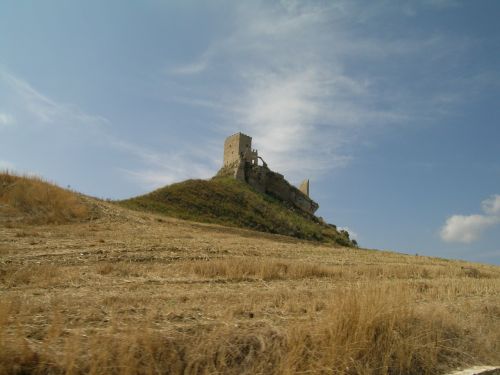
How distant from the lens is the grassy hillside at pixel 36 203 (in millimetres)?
21250

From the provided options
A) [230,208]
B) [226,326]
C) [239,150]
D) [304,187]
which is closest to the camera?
[226,326]

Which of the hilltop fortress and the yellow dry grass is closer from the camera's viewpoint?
the yellow dry grass

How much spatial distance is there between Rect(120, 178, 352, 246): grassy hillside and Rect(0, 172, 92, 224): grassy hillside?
1084 cm

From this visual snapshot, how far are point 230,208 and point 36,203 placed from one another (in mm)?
22852

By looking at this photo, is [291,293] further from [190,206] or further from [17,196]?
[190,206]

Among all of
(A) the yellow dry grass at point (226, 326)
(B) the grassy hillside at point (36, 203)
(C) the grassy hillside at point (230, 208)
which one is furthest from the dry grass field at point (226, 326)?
(C) the grassy hillside at point (230, 208)

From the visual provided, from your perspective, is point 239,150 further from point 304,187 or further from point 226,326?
point 226,326

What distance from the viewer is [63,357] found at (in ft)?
13.1

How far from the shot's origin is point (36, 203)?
23094 millimetres

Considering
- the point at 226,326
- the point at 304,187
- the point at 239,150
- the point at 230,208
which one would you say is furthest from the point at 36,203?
the point at 304,187

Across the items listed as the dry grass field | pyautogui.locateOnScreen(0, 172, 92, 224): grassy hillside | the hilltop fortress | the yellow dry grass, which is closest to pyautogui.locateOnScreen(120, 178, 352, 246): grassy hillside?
the hilltop fortress

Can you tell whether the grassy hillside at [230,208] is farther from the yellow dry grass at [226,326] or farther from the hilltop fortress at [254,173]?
the yellow dry grass at [226,326]

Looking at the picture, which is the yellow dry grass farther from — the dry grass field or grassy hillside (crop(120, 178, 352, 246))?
grassy hillside (crop(120, 178, 352, 246))

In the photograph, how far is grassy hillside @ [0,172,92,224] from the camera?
21250 millimetres
